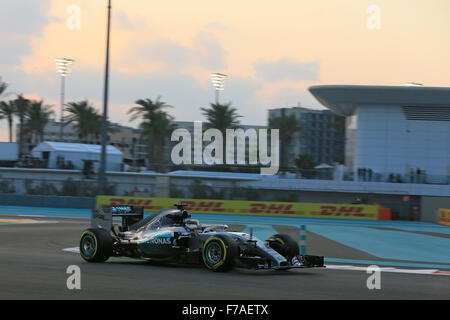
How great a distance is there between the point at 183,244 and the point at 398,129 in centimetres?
4442

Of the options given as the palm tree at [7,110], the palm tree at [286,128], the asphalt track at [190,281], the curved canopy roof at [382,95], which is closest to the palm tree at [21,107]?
the palm tree at [7,110]

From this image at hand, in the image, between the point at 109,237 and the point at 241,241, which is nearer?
the point at 241,241

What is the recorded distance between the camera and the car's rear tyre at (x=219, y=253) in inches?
427

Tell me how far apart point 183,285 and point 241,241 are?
2.15 m

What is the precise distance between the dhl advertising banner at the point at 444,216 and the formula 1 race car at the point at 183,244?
28.1 metres

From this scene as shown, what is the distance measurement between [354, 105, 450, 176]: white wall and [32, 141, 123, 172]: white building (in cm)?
2135

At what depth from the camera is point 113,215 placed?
12.8m

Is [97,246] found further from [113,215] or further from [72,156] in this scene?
[72,156]

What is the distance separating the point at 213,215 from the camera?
3659 centimetres

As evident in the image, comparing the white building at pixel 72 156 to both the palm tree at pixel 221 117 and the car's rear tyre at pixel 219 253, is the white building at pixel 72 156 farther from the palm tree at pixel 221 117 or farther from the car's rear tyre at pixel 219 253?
the car's rear tyre at pixel 219 253

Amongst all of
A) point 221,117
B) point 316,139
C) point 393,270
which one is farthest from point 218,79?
point 316,139

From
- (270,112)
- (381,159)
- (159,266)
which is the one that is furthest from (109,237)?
(270,112)
